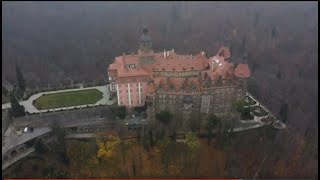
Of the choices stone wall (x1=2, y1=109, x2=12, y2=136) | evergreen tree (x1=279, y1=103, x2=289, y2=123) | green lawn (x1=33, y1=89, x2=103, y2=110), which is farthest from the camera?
green lawn (x1=33, y1=89, x2=103, y2=110)

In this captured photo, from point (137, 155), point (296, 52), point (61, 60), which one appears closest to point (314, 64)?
point (296, 52)

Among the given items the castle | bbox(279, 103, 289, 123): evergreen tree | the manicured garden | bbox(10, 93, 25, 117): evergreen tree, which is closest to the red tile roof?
the castle

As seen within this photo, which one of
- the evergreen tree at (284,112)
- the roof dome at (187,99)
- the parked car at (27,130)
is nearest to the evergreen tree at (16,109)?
the parked car at (27,130)

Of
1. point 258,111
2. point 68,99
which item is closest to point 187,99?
point 258,111

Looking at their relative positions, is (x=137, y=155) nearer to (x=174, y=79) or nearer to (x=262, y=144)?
(x=174, y=79)

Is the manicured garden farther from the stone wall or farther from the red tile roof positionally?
the stone wall

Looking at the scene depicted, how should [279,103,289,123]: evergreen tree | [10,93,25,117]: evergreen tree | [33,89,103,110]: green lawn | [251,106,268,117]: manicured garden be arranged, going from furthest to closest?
[33,89,103,110]: green lawn < [251,106,268,117]: manicured garden < [279,103,289,123]: evergreen tree < [10,93,25,117]: evergreen tree
